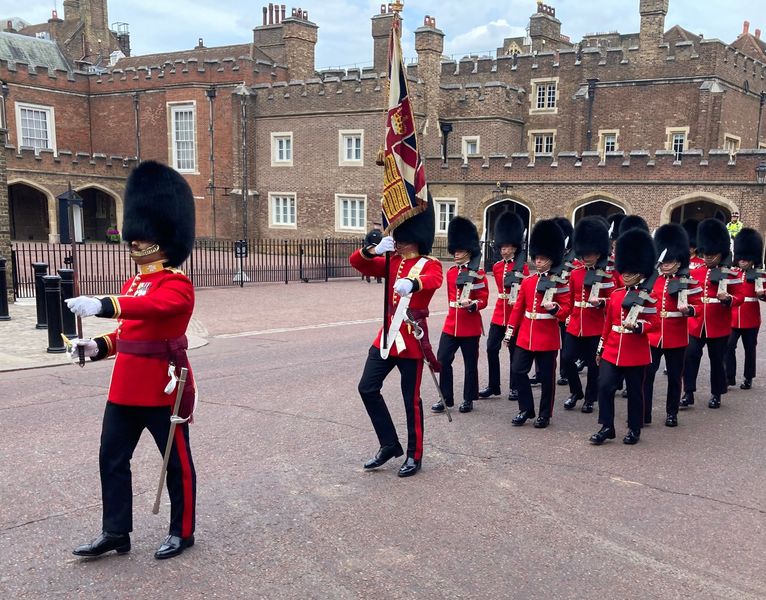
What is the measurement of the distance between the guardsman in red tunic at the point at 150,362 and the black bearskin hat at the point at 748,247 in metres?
7.28

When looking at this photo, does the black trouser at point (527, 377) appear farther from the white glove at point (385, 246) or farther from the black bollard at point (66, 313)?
the black bollard at point (66, 313)

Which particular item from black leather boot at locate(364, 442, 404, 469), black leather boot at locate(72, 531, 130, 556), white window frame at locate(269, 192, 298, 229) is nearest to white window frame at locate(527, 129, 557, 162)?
white window frame at locate(269, 192, 298, 229)

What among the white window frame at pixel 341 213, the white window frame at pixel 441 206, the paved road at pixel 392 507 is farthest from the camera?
the white window frame at pixel 341 213

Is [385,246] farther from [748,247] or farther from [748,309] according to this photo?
[748,247]

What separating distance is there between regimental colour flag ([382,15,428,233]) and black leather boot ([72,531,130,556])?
108 inches

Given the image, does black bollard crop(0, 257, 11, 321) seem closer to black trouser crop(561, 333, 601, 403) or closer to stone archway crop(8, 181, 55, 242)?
black trouser crop(561, 333, 601, 403)

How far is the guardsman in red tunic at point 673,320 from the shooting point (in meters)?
7.01

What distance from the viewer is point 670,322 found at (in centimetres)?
721

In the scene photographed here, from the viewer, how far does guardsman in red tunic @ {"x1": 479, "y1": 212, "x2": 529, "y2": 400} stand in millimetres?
7863

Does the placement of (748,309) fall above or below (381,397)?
above

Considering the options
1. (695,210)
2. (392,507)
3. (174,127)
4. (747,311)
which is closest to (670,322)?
(747,311)

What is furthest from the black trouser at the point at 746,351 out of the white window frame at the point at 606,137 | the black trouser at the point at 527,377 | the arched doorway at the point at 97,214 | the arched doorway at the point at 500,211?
the arched doorway at the point at 97,214

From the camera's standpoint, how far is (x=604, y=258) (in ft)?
25.8

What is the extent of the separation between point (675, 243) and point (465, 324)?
2.36m
